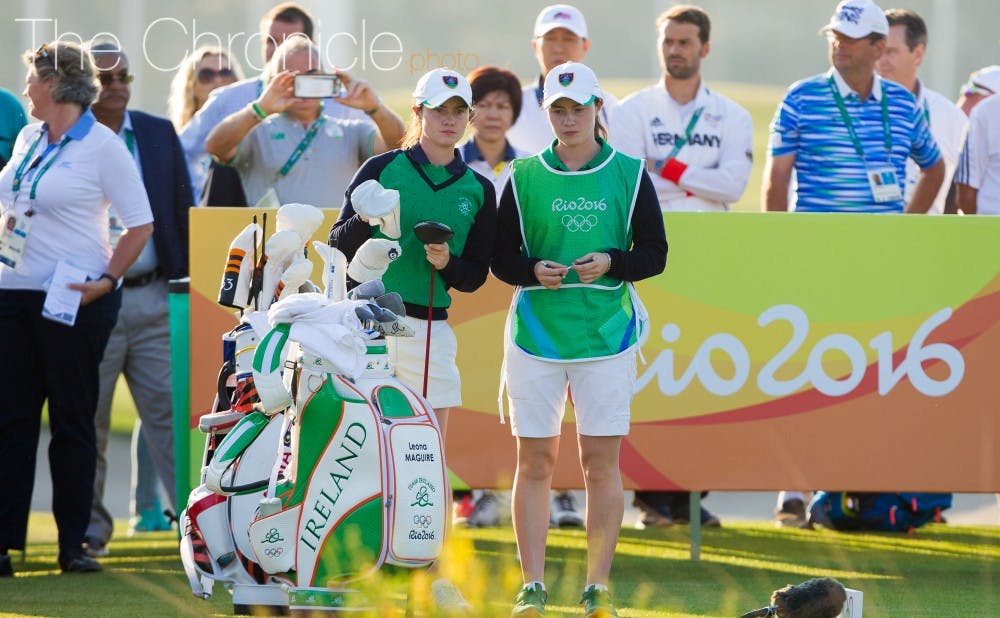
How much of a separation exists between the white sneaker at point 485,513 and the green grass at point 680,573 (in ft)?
0.55

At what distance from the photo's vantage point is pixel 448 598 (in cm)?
511

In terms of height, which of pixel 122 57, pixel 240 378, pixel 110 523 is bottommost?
pixel 110 523

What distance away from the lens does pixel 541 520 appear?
5.85 metres

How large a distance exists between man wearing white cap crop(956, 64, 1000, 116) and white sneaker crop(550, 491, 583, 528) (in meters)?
3.43

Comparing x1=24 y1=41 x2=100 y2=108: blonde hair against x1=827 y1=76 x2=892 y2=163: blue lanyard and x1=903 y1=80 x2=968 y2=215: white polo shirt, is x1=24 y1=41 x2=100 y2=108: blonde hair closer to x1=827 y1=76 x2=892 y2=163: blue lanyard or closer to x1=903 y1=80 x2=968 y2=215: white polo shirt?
x1=827 y1=76 x2=892 y2=163: blue lanyard

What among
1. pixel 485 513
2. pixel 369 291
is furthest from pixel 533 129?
pixel 369 291

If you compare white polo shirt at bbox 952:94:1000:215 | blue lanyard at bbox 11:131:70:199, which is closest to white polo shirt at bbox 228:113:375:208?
blue lanyard at bbox 11:131:70:199

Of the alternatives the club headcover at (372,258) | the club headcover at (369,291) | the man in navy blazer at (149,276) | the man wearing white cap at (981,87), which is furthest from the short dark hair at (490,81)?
the man wearing white cap at (981,87)

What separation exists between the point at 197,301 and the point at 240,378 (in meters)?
1.73

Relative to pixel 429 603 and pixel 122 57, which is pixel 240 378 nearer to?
pixel 429 603

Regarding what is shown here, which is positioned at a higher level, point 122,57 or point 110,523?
point 122,57

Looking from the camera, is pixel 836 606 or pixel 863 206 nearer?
pixel 836 606

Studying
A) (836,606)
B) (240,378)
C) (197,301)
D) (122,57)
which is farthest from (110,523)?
(836,606)

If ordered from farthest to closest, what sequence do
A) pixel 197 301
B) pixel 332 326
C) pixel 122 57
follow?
pixel 122 57, pixel 197 301, pixel 332 326
